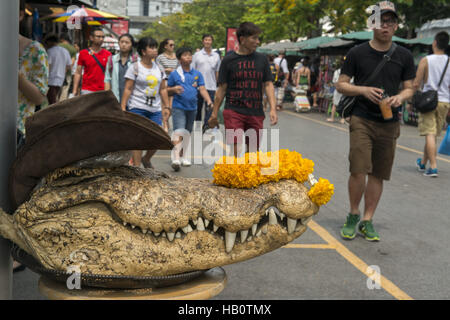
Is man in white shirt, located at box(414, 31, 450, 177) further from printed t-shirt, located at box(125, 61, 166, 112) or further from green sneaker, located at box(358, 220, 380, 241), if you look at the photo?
printed t-shirt, located at box(125, 61, 166, 112)

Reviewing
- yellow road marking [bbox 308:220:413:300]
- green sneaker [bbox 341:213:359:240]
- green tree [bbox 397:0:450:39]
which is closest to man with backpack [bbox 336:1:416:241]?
green sneaker [bbox 341:213:359:240]

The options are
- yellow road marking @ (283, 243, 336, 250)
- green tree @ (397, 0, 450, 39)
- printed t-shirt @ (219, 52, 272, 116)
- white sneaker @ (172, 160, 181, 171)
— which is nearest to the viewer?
yellow road marking @ (283, 243, 336, 250)

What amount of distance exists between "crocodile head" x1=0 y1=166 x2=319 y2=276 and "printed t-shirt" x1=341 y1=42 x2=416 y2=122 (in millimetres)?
2979

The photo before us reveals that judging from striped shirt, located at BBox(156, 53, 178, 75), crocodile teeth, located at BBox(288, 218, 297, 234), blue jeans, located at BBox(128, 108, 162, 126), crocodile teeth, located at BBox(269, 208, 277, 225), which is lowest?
crocodile teeth, located at BBox(288, 218, 297, 234)

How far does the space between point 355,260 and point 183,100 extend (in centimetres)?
449

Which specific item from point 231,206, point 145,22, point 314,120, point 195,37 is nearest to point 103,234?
point 231,206

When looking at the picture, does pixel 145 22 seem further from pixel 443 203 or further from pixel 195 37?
pixel 443 203

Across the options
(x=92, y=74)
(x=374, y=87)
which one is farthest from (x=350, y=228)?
(x=92, y=74)

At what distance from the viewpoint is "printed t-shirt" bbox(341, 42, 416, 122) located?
4977 mm

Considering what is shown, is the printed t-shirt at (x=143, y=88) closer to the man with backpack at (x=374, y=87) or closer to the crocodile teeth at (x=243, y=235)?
the man with backpack at (x=374, y=87)

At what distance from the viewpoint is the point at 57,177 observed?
2131mm

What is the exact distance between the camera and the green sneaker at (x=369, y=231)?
16.9ft

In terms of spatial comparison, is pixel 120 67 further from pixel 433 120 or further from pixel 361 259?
pixel 433 120

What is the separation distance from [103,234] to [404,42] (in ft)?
55.3
